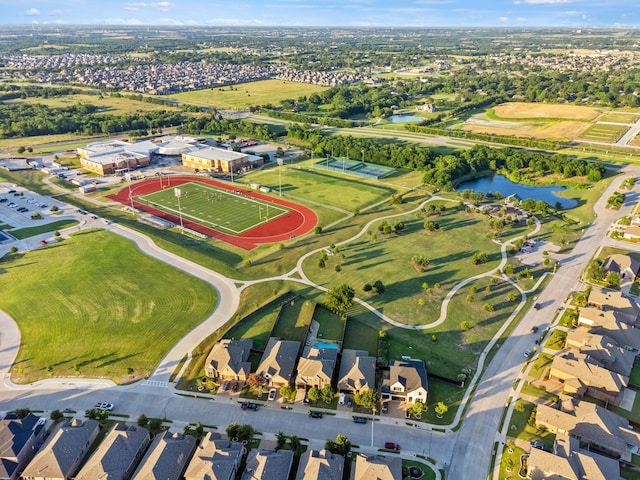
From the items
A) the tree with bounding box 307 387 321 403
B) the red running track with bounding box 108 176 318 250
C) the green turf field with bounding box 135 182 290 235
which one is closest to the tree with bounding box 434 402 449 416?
the tree with bounding box 307 387 321 403

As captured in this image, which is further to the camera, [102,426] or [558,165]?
[558,165]

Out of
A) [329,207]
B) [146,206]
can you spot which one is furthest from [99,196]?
[329,207]

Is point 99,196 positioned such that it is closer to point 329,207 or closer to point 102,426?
point 329,207

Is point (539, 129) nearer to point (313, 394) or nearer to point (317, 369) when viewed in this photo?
point (317, 369)

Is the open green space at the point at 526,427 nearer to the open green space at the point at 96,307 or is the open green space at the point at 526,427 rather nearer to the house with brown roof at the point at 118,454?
the house with brown roof at the point at 118,454

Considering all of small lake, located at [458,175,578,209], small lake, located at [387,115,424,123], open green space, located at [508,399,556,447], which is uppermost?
small lake, located at [387,115,424,123]

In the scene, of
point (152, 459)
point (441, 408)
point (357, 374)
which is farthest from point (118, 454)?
point (441, 408)

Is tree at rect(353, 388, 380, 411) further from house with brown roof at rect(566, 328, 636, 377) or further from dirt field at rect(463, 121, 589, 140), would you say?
dirt field at rect(463, 121, 589, 140)

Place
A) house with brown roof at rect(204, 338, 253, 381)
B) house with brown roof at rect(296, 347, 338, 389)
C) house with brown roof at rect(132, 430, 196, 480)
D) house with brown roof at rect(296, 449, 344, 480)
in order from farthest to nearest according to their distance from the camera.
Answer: house with brown roof at rect(204, 338, 253, 381) < house with brown roof at rect(296, 347, 338, 389) < house with brown roof at rect(132, 430, 196, 480) < house with brown roof at rect(296, 449, 344, 480)
